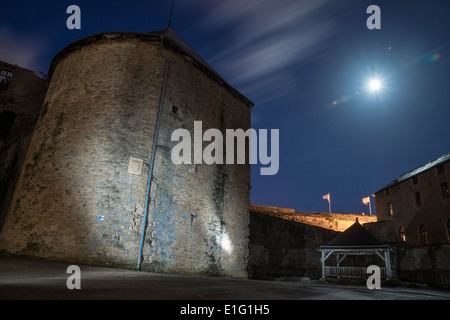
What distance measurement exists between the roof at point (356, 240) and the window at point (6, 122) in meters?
20.9

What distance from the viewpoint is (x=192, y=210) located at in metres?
10.9

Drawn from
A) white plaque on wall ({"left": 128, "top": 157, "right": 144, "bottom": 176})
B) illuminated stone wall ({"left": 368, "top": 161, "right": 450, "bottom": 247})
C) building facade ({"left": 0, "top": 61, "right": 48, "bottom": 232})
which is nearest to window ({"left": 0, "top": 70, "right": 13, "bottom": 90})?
building facade ({"left": 0, "top": 61, "right": 48, "bottom": 232})

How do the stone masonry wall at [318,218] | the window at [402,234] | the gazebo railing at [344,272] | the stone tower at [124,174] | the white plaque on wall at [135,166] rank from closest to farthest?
the stone tower at [124,174]
the white plaque on wall at [135,166]
the gazebo railing at [344,272]
the window at [402,234]
the stone masonry wall at [318,218]

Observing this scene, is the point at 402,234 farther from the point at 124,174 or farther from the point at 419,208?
the point at 124,174

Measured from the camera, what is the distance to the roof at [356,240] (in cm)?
1359

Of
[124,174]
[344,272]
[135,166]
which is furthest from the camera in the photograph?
[344,272]

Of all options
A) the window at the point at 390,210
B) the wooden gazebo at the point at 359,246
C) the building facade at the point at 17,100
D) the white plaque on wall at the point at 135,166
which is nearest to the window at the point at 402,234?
the window at the point at 390,210

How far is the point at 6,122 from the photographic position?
17750mm

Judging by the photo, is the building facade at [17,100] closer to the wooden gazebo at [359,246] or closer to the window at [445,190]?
the wooden gazebo at [359,246]

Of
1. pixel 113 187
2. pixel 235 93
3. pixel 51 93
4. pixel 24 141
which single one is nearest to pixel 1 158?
pixel 24 141

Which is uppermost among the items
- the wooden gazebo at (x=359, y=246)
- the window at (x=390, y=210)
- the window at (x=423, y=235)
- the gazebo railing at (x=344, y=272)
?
the window at (x=390, y=210)

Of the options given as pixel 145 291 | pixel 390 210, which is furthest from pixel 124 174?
pixel 390 210

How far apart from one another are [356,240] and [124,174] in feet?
39.5

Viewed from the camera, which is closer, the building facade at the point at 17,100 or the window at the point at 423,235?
the building facade at the point at 17,100
